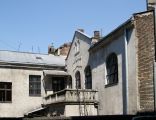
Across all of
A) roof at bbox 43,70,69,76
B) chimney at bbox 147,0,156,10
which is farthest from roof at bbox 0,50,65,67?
chimney at bbox 147,0,156,10

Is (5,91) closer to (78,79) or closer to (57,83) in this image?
(57,83)

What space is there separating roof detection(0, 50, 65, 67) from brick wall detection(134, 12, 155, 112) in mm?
17065

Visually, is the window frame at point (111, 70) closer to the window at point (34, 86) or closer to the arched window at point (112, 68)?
the arched window at point (112, 68)

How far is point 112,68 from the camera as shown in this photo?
26.1 metres

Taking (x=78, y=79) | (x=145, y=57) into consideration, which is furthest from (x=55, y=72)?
(x=145, y=57)

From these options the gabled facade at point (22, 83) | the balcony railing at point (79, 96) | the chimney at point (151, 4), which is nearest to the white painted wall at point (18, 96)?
the gabled facade at point (22, 83)

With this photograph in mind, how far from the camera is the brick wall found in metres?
21.1

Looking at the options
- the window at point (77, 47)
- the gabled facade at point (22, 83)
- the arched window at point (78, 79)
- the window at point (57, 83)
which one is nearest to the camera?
the window at point (77, 47)

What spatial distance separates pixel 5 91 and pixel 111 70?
42.9ft

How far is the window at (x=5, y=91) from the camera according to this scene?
35094mm

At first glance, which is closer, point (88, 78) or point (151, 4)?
point (151, 4)

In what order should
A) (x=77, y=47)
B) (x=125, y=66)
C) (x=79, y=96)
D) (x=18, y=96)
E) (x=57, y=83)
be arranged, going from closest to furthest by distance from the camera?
(x=125, y=66) → (x=79, y=96) → (x=77, y=47) → (x=18, y=96) → (x=57, y=83)

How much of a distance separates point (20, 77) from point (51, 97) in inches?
183

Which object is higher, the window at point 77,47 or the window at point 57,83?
the window at point 77,47
